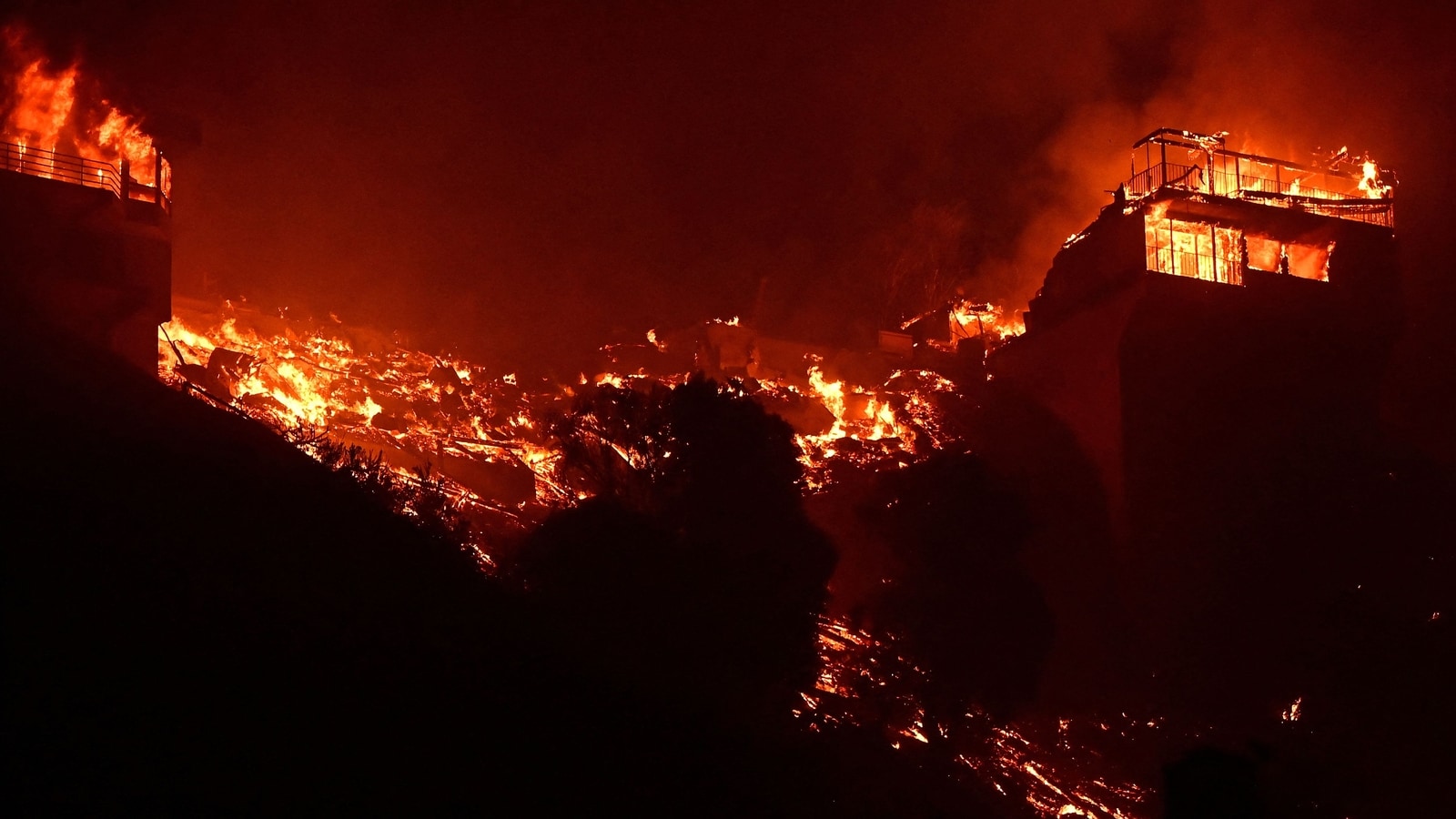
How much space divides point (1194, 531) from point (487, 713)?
79.8ft

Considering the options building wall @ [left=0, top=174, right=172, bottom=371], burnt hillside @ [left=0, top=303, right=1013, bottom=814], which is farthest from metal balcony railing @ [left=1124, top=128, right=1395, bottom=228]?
building wall @ [left=0, top=174, right=172, bottom=371]

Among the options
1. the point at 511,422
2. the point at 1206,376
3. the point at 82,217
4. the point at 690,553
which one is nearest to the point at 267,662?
the point at 690,553

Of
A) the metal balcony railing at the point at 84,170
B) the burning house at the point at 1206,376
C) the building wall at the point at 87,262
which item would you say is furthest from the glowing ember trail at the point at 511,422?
the burning house at the point at 1206,376

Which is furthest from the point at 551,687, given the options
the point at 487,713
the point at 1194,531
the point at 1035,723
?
the point at 1194,531

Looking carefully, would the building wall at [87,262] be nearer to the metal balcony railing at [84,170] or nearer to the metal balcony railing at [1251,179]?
the metal balcony railing at [84,170]

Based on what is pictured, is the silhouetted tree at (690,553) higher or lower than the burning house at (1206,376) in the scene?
lower

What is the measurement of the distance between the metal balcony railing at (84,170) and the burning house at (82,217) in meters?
0.04

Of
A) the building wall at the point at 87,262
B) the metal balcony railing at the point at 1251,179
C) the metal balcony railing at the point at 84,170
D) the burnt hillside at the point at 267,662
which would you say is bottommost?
the burnt hillside at the point at 267,662

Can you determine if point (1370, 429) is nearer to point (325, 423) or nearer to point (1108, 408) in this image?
point (1108, 408)

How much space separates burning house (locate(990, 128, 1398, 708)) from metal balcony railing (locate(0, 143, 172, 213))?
84.4ft

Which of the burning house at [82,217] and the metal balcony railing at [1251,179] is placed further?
the metal balcony railing at [1251,179]

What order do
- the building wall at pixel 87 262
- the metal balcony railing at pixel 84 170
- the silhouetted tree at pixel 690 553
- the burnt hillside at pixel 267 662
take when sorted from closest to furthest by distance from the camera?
the burnt hillside at pixel 267 662, the silhouetted tree at pixel 690 553, the building wall at pixel 87 262, the metal balcony railing at pixel 84 170

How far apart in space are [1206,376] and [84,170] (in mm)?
32157

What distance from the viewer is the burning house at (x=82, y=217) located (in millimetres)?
25594
